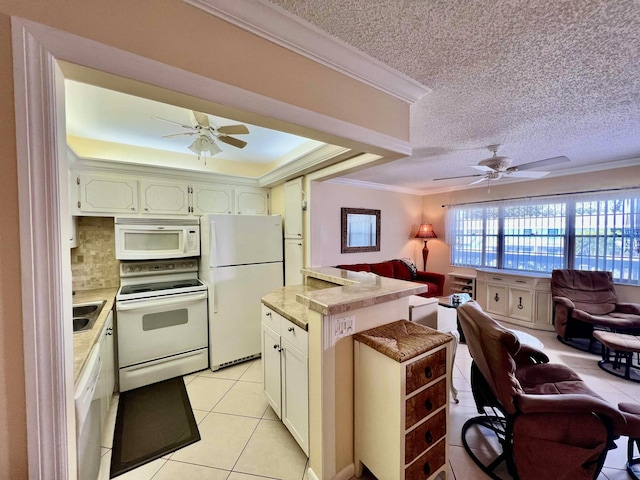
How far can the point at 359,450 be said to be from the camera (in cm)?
150

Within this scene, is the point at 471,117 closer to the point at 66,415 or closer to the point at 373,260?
the point at 66,415

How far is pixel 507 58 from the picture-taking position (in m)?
1.30

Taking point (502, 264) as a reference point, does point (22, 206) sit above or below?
above

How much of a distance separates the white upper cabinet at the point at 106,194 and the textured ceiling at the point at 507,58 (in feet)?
8.35

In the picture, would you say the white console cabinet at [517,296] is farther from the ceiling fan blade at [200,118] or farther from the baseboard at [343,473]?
the ceiling fan blade at [200,118]

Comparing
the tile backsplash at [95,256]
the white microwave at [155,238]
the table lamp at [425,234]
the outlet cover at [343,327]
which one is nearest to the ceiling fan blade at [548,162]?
the outlet cover at [343,327]

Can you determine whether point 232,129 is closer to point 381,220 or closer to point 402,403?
point 402,403

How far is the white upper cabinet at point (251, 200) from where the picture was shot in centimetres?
331

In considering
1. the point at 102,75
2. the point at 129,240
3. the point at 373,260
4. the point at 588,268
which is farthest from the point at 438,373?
the point at 588,268

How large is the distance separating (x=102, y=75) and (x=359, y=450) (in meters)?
2.17

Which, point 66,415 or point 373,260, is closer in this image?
point 66,415

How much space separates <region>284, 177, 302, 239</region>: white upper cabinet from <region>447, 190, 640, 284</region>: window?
3658mm

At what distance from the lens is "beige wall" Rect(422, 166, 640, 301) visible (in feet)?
11.1

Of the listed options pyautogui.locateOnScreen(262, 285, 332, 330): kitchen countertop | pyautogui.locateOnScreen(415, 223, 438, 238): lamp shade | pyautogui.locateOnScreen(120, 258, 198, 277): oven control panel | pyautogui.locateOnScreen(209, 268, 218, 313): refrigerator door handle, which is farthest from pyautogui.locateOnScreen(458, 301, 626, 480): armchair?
pyautogui.locateOnScreen(415, 223, 438, 238): lamp shade
